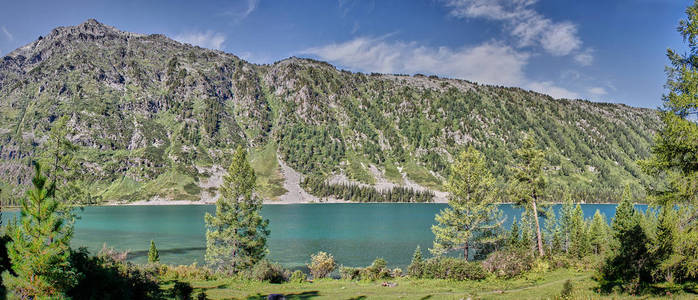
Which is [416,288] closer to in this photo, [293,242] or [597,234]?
[597,234]

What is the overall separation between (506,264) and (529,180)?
503 inches

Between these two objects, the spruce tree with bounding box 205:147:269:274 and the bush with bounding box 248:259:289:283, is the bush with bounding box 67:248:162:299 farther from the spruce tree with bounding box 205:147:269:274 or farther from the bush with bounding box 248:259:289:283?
the spruce tree with bounding box 205:147:269:274

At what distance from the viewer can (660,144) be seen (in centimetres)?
1477

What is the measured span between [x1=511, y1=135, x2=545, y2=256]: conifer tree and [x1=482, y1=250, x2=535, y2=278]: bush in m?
8.72

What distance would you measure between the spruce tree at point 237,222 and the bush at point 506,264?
22.2 meters

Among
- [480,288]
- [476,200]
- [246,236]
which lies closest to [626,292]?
[480,288]

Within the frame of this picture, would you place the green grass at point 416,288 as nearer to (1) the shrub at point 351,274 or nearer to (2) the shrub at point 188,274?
(2) the shrub at point 188,274

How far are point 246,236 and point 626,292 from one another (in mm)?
31043

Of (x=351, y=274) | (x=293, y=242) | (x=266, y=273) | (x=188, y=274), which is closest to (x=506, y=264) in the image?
(x=351, y=274)

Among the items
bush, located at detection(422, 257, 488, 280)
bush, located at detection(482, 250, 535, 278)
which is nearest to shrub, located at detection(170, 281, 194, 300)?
bush, located at detection(422, 257, 488, 280)

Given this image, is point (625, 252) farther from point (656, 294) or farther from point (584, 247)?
point (584, 247)

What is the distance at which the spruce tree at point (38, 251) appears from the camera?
42.7 feet

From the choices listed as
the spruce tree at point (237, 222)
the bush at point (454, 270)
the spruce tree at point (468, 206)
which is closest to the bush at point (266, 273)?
the spruce tree at point (237, 222)

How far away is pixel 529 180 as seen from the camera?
39281mm
